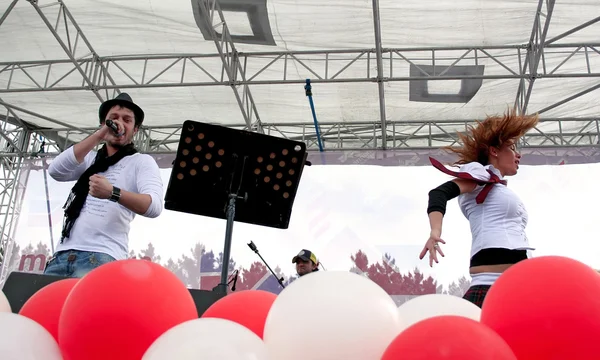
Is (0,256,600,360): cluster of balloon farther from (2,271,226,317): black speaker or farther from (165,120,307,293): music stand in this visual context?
(165,120,307,293): music stand

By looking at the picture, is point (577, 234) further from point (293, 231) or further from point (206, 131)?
point (206, 131)

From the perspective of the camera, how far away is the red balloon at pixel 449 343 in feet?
2.63

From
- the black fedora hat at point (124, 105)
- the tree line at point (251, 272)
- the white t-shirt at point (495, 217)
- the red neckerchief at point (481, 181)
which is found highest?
the black fedora hat at point (124, 105)

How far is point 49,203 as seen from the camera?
25.5 ft

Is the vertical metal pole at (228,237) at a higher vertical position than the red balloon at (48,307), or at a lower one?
higher

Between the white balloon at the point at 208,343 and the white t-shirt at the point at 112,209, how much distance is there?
1111mm

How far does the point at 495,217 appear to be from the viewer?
1850 mm

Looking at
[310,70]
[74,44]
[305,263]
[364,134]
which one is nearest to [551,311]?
[305,263]

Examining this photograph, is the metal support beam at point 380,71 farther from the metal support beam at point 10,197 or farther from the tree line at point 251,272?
the metal support beam at point 10,197

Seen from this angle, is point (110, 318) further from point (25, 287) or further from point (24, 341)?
point (25, 287)

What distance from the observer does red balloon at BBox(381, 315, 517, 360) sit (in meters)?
0.80

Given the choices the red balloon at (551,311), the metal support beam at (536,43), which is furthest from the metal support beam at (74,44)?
the red balloon at (551,311)

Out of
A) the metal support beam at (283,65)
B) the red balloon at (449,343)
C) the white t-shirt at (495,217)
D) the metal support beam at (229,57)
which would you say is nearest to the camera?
the red balloon at (449,343)

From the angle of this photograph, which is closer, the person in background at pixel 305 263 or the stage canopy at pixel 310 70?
the person in background at pixel 305 263
